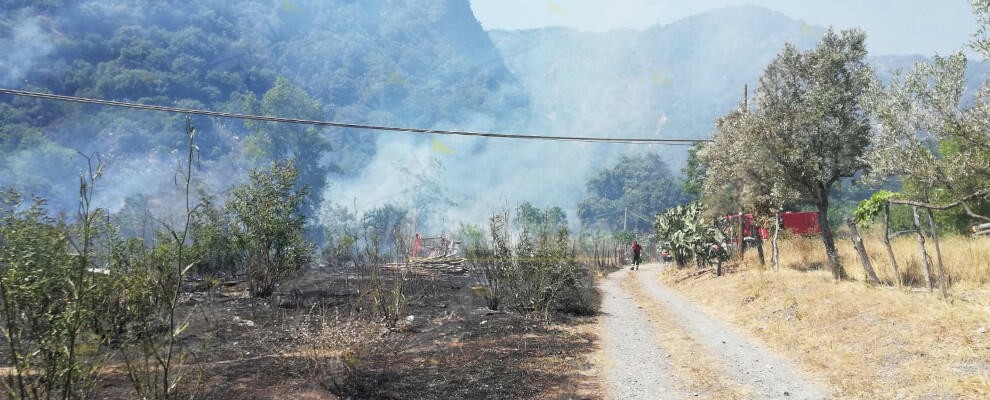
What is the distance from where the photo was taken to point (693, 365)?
32.0 feet

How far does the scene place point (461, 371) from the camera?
346 inches

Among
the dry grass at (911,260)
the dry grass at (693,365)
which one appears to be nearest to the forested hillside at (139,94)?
the dry grass at (693,365)

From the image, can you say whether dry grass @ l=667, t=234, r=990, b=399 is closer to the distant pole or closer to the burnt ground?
the burnt ground

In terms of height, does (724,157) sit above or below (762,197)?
above

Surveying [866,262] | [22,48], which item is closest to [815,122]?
[866,262]

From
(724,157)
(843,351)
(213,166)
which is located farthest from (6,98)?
(843,351)

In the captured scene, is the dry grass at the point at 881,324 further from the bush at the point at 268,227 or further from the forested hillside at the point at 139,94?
the forested hillside at the point at 139,94

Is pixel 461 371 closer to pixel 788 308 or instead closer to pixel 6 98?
pixel 788 308

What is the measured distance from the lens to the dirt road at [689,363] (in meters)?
8.12

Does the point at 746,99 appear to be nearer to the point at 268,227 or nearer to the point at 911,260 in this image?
the point at 911,260

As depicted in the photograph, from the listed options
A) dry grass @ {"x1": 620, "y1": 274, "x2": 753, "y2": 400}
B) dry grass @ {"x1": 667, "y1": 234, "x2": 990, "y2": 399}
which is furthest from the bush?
dry grass @ {"x1": 667, "y1": 234, "x2": 990, "y2": 399}

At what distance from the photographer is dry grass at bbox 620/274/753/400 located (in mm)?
8086

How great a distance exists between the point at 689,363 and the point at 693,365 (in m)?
0.18

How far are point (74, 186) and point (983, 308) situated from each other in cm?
8677
